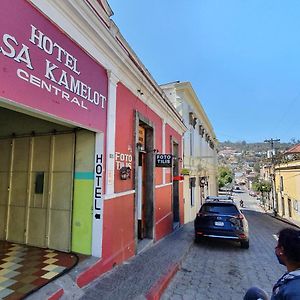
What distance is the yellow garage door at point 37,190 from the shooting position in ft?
16.8

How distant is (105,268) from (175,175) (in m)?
8.21

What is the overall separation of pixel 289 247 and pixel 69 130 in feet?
14.7

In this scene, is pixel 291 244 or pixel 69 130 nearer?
pixel 291 244

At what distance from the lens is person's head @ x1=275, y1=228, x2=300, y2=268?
5.86 feet

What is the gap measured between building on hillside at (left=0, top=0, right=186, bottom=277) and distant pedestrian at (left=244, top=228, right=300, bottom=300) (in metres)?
3.09

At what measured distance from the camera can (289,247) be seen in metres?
1.83

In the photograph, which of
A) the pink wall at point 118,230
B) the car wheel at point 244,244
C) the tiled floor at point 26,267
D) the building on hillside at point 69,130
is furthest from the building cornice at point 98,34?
the car wheel at point 244,244

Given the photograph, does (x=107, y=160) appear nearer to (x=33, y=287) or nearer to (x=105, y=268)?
(x=105, y=268)

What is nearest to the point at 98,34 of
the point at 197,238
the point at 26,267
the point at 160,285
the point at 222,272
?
the point at 26,267

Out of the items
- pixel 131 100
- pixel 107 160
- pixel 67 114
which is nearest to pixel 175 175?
pixel 131 100

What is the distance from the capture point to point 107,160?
5086 mm

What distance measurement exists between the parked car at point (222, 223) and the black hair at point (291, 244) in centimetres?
679

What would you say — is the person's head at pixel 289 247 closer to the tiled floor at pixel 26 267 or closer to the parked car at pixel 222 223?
the tiled floor at pixel 26 267

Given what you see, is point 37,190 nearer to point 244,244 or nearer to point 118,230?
point 118,230
